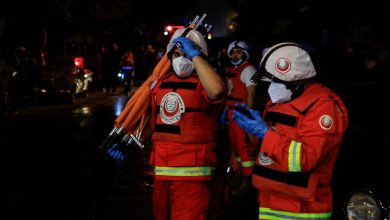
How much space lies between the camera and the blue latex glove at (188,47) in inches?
153

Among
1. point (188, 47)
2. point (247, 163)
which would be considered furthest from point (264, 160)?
point (247, 163)

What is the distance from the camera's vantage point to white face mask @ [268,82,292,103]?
3.25 m

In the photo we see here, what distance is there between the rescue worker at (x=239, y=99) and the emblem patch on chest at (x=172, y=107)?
2246 millimetres

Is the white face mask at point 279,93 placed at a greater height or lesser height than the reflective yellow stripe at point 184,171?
greater

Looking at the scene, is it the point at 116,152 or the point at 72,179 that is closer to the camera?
the point at 116,152

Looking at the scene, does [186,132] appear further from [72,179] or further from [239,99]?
[72,179]

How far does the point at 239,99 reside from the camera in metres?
7.26

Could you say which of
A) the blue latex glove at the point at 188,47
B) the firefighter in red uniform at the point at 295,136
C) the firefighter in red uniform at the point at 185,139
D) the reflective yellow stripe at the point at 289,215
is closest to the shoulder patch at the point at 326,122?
the firefighter in red uniform at the point at 295,136

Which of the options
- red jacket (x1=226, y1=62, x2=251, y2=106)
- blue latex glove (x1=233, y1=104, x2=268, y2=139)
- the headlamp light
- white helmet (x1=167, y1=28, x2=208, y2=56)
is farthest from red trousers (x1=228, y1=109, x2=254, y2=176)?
blue latex glove (x1=233, y1=104, x2=268, y2=139)

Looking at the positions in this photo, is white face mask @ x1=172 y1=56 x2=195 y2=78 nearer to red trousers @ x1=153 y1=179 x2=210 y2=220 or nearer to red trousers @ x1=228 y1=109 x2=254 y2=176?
red trousers @ x1=153 y1=179 x2=210 y2=220

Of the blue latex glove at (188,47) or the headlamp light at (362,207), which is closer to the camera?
the headlamp light at (362,207)

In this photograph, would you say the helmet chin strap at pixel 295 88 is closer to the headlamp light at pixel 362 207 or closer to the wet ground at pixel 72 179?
the headlamp light at pixel 362 207

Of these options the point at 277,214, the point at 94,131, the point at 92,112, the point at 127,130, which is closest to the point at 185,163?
the point at 127,130

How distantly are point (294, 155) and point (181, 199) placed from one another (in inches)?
48.2
